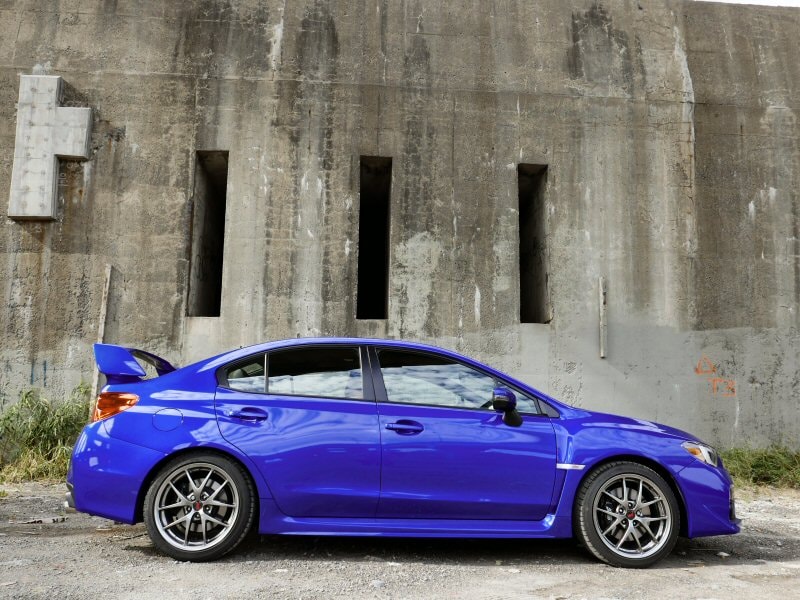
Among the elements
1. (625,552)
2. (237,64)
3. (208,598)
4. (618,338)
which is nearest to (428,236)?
(618,338)

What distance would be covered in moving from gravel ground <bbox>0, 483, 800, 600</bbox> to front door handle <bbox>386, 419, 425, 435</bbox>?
0.81 meters

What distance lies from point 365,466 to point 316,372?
0.72 m

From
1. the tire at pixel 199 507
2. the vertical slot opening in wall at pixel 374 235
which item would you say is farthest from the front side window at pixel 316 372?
the vertical slot opening in wall at pixel 374 235

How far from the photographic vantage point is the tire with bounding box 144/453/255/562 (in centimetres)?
421

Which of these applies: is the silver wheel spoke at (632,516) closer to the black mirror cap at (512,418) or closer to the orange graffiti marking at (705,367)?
the black mirror cap at (512,418)

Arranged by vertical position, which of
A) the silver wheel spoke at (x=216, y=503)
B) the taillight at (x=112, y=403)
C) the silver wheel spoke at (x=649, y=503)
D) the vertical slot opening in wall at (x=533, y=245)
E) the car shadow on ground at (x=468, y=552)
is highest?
Answer: the vertical slot opening in wall at (x=533, y=245)

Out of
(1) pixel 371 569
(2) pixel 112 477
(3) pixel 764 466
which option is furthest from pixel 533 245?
(2) pixel 112 477

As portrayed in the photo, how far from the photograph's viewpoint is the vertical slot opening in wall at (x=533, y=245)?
9.13m

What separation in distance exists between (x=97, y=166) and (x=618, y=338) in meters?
6.95

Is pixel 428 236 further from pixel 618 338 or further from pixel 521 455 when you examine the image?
pixel 521 455

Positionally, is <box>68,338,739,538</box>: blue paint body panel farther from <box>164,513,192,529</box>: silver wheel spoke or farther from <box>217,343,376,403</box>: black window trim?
<box>164,513,192,529</box>: silver wheel spoke

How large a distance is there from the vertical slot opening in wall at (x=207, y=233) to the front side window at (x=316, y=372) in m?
4.32

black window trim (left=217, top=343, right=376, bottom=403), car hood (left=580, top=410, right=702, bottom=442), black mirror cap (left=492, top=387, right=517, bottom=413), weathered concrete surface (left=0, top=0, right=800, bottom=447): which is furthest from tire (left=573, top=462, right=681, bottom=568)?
weathered concrete surface (left=0, top=0, right=800, bottom=447)

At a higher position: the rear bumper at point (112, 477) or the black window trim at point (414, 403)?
the black window trim at point (414, 403)
